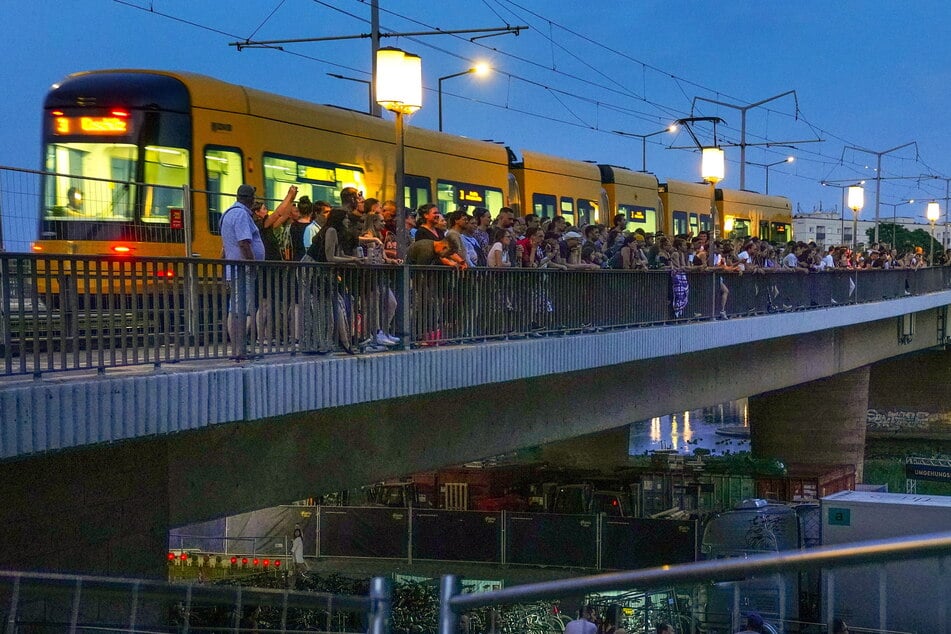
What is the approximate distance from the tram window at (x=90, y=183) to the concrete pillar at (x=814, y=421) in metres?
A: 25.3

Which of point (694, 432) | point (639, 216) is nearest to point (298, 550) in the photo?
point (639, 216)

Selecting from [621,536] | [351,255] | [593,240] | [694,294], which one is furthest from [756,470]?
[351,255]

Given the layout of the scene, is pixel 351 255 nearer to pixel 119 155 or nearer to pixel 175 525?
pixel 175 525

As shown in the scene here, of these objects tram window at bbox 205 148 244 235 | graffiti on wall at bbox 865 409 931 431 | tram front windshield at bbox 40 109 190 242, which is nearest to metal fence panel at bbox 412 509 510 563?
tram window at bbox 205 148 244 235

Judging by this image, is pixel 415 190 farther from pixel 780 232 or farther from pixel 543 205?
pixel 780 232

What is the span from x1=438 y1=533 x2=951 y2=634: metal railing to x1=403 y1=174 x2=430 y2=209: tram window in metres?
15.9

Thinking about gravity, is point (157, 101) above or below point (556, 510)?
above

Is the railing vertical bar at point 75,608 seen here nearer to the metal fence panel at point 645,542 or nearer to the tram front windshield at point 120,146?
the tram front windshield at point 120,146

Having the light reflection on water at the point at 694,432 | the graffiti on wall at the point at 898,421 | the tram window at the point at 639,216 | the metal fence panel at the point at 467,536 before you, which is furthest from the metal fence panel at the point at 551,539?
the graffiti on wall at the point at 898,421

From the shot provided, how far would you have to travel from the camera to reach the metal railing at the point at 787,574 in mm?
3066

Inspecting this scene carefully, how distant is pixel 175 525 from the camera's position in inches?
394

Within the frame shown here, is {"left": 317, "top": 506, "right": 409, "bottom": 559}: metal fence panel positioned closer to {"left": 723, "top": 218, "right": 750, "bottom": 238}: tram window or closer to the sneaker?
the sneaker

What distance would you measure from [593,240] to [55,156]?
23.1 ft

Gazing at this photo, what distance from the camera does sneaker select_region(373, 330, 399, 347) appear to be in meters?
11.1
